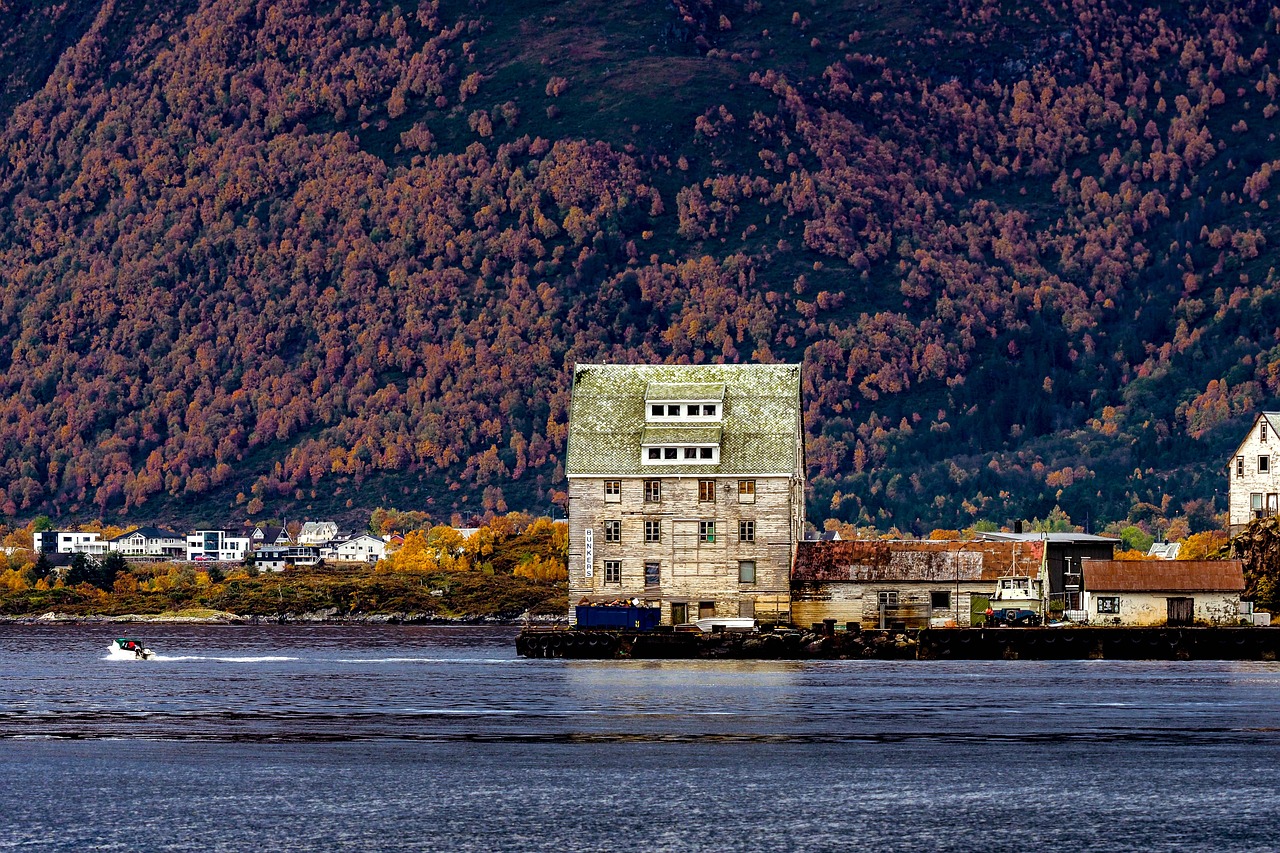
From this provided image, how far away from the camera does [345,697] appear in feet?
336

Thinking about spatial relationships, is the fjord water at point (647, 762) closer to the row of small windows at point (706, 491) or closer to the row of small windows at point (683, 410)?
the row of small windows at point (706, 491)

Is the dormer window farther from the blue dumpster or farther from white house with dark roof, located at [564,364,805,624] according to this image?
the blue dumpster

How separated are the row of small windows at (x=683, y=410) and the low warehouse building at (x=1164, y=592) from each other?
79.5 ft

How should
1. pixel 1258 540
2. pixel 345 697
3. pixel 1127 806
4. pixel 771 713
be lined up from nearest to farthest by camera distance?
pixel 1127 806
pixel 771 713
pixel 345 697
pixel 1258 540

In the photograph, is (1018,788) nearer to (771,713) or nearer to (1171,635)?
(771,713)

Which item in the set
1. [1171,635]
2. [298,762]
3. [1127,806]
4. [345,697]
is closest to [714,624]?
[1171,635]

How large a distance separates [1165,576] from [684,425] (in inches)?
1169

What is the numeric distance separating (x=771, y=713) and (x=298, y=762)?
24.0 meters

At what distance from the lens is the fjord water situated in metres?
58.0

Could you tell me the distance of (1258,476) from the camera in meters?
172

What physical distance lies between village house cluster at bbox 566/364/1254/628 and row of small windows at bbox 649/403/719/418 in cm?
9

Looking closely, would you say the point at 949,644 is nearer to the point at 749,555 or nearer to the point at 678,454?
the point at 749,555

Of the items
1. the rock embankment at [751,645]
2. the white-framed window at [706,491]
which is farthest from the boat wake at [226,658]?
the white-framed window at [706,491]

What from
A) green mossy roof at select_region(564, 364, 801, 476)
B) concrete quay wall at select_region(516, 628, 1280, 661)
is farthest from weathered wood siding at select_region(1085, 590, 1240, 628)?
green mossy roof at select_region(564, 364, 801, 476)
